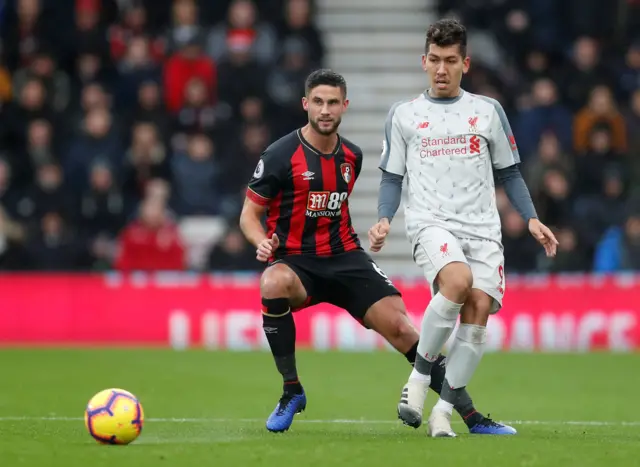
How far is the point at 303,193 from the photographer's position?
348 inches

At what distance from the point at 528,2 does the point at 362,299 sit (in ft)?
41.3

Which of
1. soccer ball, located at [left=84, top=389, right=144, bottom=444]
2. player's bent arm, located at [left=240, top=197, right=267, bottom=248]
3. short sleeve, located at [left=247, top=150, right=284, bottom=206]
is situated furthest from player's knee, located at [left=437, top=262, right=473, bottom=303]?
soccer ball, located at [left=84, top=389, right=144, bottom=444]

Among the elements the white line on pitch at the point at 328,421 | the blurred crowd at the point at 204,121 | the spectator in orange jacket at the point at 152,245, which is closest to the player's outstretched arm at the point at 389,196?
the white line on pitch at the point at 328,421

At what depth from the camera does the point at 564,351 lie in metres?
16.3

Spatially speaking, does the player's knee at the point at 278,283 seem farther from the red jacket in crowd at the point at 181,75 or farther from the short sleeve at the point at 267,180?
the red jacket in crowd at the point at 181,75

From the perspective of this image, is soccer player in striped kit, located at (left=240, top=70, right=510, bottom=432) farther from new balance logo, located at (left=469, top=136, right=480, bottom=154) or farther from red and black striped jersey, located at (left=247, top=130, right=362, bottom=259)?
new balance logo, located at (left=469, top=136, right=480, bottom=154)

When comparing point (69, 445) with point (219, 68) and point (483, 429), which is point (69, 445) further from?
point (219, 68)

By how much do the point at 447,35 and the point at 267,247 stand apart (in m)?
1.66

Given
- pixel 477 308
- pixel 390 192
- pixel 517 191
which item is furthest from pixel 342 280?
pixel 517 191

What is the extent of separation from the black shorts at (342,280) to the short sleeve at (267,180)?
1.41ft

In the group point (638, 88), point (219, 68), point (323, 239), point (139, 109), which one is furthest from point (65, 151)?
point (323, 239)

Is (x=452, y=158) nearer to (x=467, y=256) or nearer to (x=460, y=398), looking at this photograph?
(x=467, y=256)

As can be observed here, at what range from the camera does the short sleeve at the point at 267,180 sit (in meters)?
8.76

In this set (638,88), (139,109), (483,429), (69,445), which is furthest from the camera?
(638,88)
